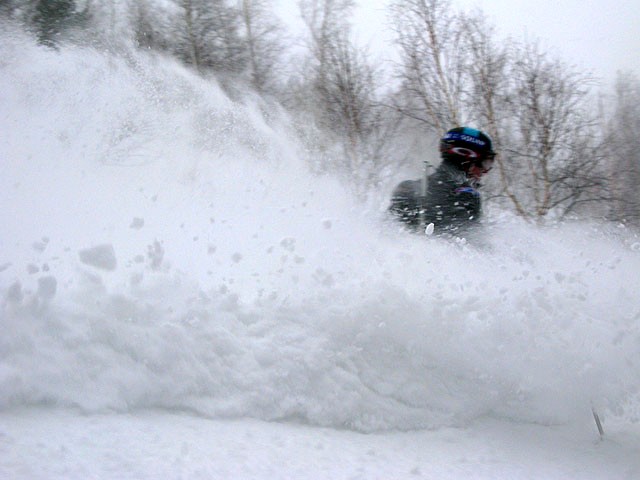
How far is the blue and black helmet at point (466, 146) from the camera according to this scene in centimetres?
483

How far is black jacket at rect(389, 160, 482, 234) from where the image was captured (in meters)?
4.26

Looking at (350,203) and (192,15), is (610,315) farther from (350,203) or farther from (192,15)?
(192,15)

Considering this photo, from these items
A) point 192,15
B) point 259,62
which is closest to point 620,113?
point 259,62

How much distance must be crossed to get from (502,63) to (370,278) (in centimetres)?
1120

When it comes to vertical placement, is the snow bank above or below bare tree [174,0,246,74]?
below

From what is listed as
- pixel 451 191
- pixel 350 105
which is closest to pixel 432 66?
pixel 350 105

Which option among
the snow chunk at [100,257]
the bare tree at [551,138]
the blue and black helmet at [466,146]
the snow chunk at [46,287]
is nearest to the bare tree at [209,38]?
the bare tree at [551,138]

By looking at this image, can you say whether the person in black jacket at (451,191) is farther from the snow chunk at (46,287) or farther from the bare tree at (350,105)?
the bare tree at (350,105)

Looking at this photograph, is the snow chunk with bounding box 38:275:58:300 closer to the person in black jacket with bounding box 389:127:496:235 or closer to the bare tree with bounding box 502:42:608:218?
the person in black jacket with bounding box 389:127:496:235

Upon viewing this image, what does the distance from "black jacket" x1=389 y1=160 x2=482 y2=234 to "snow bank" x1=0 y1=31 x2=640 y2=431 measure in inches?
8.2

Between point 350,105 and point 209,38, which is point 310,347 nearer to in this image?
point 350,105

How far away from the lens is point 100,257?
294 centimetres


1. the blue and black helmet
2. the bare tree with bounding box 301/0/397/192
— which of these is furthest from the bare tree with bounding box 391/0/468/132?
the blue and black helmet

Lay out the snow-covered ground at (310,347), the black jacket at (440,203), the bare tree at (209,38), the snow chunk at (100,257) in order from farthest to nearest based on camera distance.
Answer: the bare tree at (209,38)
the black jacket at (440,203)
the snow chunk at (100,257)
the snow-covered ground at (310,347)
